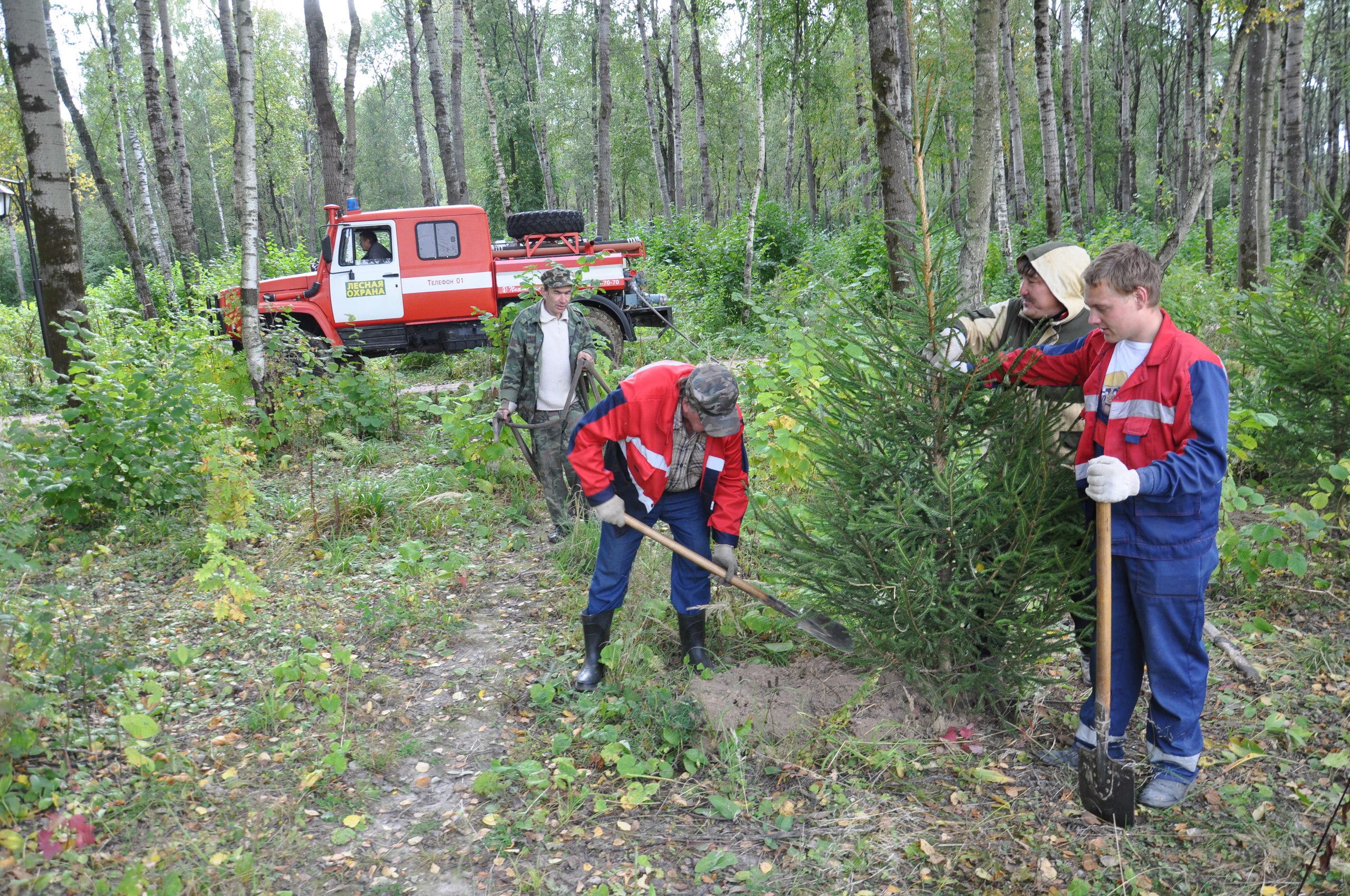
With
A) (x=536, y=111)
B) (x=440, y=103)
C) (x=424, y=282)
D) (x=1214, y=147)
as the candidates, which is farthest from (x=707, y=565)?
(x=536, y=111)

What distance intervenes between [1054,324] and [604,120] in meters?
13.0

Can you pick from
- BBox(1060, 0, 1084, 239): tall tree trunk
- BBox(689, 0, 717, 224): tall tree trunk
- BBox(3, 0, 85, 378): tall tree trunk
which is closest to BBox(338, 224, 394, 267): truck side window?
BBox(3, 0, 85, 378): tall tree trunk

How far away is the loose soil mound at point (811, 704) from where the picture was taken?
11.3 ft

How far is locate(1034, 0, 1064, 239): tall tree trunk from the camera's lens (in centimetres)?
1127

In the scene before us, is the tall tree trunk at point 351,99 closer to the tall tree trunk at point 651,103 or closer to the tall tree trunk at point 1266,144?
the tall tree trunk at point 651,103

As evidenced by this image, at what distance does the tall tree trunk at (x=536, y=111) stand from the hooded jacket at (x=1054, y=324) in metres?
25.1

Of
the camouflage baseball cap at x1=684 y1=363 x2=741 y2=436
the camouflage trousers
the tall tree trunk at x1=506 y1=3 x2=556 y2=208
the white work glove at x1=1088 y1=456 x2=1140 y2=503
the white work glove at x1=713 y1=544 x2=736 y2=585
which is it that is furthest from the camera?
the tall tree trunk at x1=506 y1=3 x2=556 y2=208

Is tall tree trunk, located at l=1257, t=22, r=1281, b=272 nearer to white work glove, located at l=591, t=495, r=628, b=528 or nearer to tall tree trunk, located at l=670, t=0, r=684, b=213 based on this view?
white work glove, located at l=591, t=495, r=628, b=528

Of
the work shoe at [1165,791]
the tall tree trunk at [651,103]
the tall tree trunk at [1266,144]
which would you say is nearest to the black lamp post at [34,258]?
the work shoe at [1165,791]

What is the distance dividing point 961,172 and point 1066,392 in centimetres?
3451

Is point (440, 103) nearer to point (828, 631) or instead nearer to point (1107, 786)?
point (828, 631)

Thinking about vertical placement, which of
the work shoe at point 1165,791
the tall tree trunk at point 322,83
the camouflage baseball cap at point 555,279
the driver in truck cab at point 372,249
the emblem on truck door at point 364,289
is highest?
the tall tree trunk at point 322,83

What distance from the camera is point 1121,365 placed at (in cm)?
282

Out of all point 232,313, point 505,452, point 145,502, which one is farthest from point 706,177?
point 145,502
